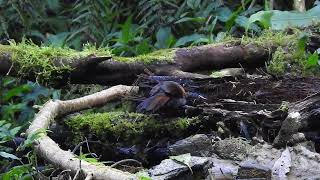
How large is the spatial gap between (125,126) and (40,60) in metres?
0.87

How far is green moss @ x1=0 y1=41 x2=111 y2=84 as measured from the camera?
12.9ft

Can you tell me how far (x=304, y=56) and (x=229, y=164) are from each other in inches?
59.4

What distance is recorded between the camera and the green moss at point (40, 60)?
3.92m

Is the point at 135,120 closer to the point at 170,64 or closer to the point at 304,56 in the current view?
the point at 170,64

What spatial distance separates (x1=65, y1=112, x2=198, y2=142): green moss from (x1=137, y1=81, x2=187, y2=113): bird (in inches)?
4.8

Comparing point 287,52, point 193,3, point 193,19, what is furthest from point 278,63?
point 193,3

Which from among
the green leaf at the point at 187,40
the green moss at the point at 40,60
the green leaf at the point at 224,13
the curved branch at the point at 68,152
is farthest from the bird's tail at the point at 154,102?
the green leaf at the point at 224,13

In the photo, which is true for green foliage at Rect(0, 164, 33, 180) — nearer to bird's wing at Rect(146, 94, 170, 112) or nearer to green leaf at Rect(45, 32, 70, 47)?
bird's wing at Rect(146, 94, 170, 112)

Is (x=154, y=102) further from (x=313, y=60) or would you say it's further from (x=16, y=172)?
(x=313, y=60)

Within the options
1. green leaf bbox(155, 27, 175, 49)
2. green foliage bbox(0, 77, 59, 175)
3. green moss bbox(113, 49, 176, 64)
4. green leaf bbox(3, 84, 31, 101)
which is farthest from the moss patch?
green leaf bbox(3, 84, 31, 101)

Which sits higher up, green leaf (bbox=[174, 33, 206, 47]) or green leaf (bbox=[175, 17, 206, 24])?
green leaf (bbox=[175, 17, 206, 24])

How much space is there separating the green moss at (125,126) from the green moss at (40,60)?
36 cm

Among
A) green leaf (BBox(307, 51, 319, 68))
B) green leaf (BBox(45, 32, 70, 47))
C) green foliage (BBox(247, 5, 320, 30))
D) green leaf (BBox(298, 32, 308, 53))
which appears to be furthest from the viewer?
green leaf (BBox(45, 32, 70, 47))

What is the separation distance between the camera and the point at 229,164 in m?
2.93
